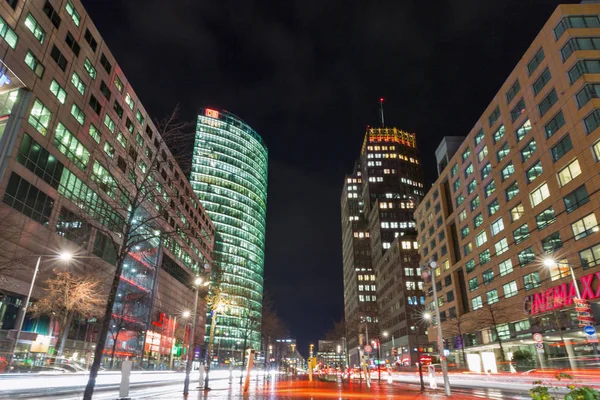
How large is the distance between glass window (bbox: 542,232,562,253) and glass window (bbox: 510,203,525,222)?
601 cm

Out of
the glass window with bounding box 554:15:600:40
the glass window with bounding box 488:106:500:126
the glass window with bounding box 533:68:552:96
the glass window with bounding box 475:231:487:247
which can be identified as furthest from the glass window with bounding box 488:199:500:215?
the glass window with bounding box 554:15:600:40

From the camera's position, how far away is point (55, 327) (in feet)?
153

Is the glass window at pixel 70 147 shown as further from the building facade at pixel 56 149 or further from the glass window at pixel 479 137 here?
the glass window at pixel 479 137

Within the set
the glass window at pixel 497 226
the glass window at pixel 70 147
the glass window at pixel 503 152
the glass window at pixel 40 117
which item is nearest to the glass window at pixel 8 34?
the glass window at pixel 40 117

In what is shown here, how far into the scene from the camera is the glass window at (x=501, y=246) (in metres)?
58.9

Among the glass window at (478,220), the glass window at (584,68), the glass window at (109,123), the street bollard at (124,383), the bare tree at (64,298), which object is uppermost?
the glass window at (109,123)

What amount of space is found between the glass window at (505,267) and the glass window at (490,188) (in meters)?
11.4

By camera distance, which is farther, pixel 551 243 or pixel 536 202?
pixel 536 202

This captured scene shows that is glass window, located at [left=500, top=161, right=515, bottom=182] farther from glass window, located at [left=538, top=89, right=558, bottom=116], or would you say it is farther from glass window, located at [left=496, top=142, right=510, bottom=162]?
glass window, located at [left=538, top=89, right=558, bottom=116]

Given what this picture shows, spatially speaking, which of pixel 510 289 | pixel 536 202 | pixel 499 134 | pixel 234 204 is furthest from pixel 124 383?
pixel 234 204

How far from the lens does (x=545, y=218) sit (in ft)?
161

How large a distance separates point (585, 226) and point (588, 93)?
14275 mm

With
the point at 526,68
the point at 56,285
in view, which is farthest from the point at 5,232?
the point at 526,68

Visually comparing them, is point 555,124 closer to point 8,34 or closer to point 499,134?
point 499,134
